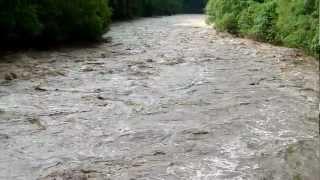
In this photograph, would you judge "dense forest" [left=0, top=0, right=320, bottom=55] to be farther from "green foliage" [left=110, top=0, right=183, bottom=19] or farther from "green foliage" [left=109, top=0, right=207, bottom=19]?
"green foliage" [left=109, top=0, right=207, bottom=19]

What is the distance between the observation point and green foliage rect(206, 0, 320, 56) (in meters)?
15.7

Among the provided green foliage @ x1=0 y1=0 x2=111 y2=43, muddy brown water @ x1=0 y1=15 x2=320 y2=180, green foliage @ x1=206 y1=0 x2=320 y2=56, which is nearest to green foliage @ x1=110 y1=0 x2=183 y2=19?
green foliage @ x1=206 y1=0 x2=320 y2=56

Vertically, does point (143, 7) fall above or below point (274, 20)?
below

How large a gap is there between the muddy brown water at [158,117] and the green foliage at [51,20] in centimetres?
84

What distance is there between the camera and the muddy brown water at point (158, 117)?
287 inches

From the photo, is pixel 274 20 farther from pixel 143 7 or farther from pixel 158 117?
pixel 143 7

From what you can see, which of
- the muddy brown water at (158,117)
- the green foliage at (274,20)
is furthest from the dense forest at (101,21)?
the muddy brown water at (158,117)

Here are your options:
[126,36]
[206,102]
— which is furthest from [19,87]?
[126,36]

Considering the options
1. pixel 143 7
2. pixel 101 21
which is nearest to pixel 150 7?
pixel 143 7

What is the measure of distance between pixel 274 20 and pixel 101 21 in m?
5.17

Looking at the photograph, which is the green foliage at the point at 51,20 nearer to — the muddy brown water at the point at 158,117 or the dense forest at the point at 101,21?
the dense forest at the point at 101,21

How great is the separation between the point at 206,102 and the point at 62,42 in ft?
29.0

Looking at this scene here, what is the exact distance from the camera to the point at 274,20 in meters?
18.4

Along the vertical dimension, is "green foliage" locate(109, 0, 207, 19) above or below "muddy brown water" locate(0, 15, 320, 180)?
below
